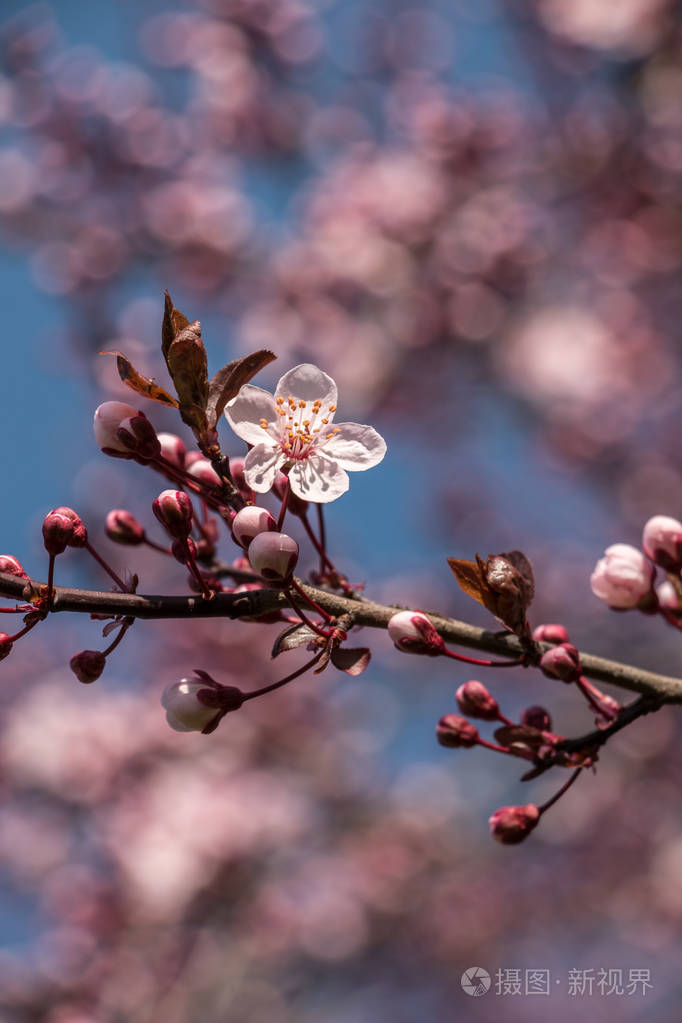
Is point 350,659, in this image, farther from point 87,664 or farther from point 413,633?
point 87,664

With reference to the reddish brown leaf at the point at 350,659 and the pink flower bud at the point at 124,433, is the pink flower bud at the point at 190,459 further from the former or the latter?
the reddish brown leaf at the point at 350,659

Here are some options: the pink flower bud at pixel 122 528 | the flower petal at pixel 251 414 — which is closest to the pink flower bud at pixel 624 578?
the flower petal at pixel 251 414

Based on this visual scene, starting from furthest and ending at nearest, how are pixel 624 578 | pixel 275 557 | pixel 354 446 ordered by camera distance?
pixel 624 578 → pixel 354 446 → pixel 275 557

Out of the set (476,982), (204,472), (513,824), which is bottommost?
(476,982)

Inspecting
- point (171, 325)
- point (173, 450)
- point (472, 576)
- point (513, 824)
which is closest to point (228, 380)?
point (171, 325)

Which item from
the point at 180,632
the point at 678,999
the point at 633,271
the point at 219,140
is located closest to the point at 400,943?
the point at 678,999

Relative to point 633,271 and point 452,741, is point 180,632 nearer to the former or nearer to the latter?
point 633,271

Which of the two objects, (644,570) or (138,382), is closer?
(138,382)

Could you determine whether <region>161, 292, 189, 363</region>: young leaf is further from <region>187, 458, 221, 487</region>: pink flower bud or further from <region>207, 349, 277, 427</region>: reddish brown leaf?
<region>187, 458, 221, 487</region>: pink flower bud
